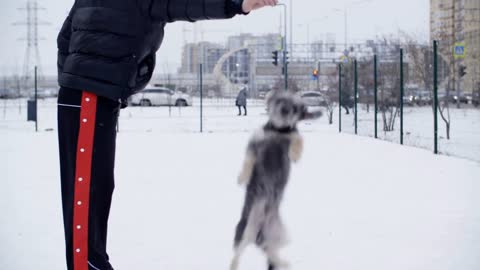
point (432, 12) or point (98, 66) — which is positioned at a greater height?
point (432, 12)

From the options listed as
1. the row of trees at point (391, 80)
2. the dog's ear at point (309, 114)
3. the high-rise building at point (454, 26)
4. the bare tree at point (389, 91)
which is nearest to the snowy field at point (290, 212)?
the dog's ear at point (309, 114)

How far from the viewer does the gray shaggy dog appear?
3262 mm

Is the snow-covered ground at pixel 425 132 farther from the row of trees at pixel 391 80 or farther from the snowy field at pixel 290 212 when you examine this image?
the snowy field at pixel 290 212

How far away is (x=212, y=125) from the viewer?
21.2 m

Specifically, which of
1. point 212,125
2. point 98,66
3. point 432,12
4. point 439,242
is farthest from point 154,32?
point 432,12

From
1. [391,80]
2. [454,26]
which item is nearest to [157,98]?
[454,26]

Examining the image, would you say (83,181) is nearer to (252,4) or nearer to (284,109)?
(284,109)

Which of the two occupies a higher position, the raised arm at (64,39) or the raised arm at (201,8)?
the raised arm at (201,8)

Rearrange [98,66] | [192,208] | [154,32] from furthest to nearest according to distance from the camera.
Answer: [192,208]
[154,32]
[98,66]

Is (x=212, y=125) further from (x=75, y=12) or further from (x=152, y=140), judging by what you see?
(x=75, y=12)

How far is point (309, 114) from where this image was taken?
3.40 meters

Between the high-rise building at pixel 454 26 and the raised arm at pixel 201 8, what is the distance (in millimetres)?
17194

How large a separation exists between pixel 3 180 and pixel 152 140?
6987 millimetres

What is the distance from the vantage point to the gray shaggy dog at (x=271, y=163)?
3.26 metres
